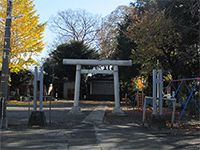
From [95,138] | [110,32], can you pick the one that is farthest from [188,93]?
[110,32]

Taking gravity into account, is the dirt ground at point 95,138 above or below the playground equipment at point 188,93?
below

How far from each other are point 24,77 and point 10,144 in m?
40.3

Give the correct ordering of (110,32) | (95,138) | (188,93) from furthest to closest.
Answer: (110,32) < (188,93) < (95,138)

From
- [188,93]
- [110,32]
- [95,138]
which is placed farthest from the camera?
[110,32]

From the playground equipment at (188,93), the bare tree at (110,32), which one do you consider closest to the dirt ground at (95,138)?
the playground equipment at (188,93)

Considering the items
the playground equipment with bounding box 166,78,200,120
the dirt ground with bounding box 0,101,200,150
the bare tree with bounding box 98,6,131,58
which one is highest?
the bare tree with bounding box 98,6,131,58

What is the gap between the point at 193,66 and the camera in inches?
1021

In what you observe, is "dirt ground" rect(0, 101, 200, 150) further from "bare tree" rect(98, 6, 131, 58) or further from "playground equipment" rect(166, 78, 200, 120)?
"bare tree" rect(98, 6, 131, 58)

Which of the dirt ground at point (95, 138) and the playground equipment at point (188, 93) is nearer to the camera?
the dirt ground at point (95, 138)

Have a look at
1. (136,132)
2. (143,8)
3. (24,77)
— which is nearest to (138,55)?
(143,8)

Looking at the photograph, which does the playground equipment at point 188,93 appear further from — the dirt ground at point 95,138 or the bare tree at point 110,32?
the bare tree at point 110,32

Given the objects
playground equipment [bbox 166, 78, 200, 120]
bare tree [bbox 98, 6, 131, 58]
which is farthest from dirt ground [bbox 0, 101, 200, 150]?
bare tree [bbox 98, 6, 131, 58]

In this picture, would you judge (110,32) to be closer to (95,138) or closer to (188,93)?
(188,93)

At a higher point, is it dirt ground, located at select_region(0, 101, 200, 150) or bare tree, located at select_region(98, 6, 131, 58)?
bare tree, located at select_region(98, 6, 131, 58)
